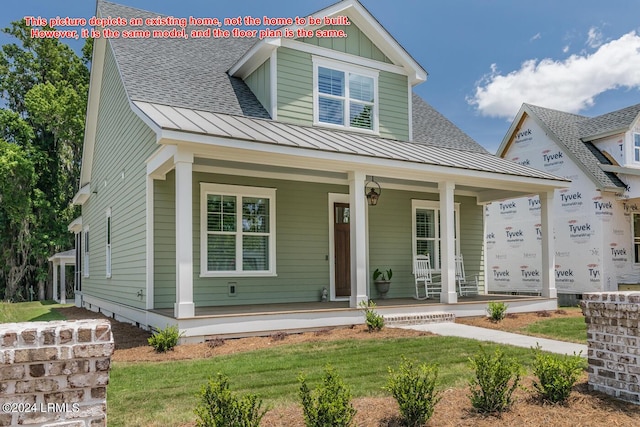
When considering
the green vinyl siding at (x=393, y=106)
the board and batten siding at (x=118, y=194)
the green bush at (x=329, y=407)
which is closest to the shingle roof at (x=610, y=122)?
the green vinyl siding at (x=393, y=106)

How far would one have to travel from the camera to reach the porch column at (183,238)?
23.5ft

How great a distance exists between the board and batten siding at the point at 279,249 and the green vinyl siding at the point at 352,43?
2.95 m

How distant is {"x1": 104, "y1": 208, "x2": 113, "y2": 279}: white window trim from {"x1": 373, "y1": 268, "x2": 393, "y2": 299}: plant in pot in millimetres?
6329

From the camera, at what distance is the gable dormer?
10250mm

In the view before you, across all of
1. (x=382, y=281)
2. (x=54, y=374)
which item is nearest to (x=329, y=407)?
(x=54, y=374)

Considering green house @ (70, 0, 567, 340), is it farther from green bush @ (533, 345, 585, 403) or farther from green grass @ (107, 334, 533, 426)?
green bush @ (533, 345, 585, 403)

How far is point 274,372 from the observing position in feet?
18.1

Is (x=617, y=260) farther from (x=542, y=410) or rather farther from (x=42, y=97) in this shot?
(x=42, y=97)

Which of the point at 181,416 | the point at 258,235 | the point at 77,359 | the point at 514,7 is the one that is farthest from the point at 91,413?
the point at 514,7

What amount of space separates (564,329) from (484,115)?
1860cm

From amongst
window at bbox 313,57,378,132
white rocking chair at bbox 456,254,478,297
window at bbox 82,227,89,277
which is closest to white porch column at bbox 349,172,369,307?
window at bbox 313,57,378,132

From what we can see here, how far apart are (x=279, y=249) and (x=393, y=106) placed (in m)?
4.25

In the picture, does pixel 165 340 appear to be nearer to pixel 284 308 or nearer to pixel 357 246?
pixel 284 308

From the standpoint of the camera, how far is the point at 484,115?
2522cm
